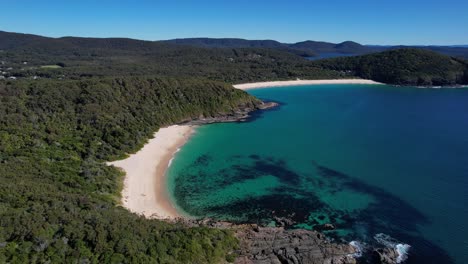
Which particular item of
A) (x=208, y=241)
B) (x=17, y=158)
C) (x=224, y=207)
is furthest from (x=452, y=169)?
(x=17, y=158)

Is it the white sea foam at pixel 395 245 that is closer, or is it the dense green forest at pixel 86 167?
the dense green forest at pixel 86 167

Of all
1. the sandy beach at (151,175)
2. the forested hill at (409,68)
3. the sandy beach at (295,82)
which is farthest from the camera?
the forested hill at (409,68)

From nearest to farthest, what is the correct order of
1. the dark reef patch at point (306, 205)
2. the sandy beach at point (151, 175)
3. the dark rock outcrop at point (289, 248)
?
the dark rock outcrop at point (289, 248)
the dark reef patch at point (306, 205)
the sandy beach at point (151, 175)

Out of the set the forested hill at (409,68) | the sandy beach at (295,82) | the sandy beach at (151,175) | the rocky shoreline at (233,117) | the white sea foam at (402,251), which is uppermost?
the forested hill at (409,68)

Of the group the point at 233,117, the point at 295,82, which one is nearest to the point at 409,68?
the point at 295,82

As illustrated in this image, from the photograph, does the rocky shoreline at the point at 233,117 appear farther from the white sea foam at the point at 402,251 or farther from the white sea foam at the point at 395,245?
the white sea foam at the point at 402,251

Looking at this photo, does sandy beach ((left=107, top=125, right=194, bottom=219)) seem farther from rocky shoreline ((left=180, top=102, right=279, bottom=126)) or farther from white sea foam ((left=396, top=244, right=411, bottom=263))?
white sea foam ((left=396, top=244, right=411, bottom=263))

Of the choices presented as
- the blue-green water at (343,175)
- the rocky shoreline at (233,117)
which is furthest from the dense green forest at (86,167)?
the blue-green water at (343,175)

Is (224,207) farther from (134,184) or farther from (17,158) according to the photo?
(17,158)
